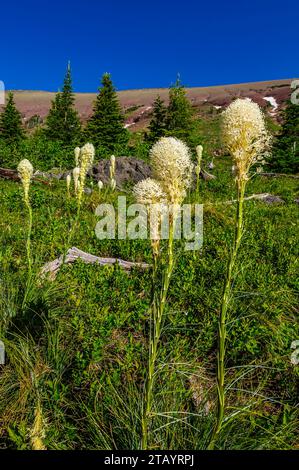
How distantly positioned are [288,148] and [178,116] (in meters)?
8.45

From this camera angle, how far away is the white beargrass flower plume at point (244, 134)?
81.0 inches

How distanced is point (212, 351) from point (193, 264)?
1935 millimetres

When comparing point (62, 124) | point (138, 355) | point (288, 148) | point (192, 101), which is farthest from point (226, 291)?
point (192, 101)

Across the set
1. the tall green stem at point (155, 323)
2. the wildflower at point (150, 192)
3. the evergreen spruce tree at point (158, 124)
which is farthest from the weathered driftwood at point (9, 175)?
the evergreen spruce tree at point (158, 124)

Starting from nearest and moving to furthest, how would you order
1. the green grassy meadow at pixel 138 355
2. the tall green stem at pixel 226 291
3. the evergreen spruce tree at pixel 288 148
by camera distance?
the tall green stem at pixel 226 291, the green grassy meadow at pixel 138 355, the evergreen spruce tree at pixel 288 148

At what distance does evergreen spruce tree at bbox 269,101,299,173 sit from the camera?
78.4 ft

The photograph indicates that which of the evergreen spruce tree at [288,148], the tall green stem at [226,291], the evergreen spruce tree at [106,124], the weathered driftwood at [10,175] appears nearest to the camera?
the tall green stem at [226,291]

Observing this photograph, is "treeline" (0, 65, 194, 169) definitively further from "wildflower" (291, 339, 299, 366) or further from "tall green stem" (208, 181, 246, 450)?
"tall green stem" (208, 181, 246, 450)

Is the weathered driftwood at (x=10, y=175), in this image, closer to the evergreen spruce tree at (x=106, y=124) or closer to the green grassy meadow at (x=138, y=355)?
the green grassy meadow at (x=138, y=355)

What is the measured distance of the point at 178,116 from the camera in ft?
90.3

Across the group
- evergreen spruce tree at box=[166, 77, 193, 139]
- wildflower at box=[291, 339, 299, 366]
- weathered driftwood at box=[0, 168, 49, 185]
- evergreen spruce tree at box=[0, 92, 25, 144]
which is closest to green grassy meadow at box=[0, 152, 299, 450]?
wildflower at box=[291, 339, 299, 366]

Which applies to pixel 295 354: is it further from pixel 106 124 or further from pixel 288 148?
pixel 106 124

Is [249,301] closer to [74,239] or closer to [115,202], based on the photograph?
[74,239]

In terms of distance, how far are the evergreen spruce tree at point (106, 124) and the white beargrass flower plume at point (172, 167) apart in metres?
26.0
